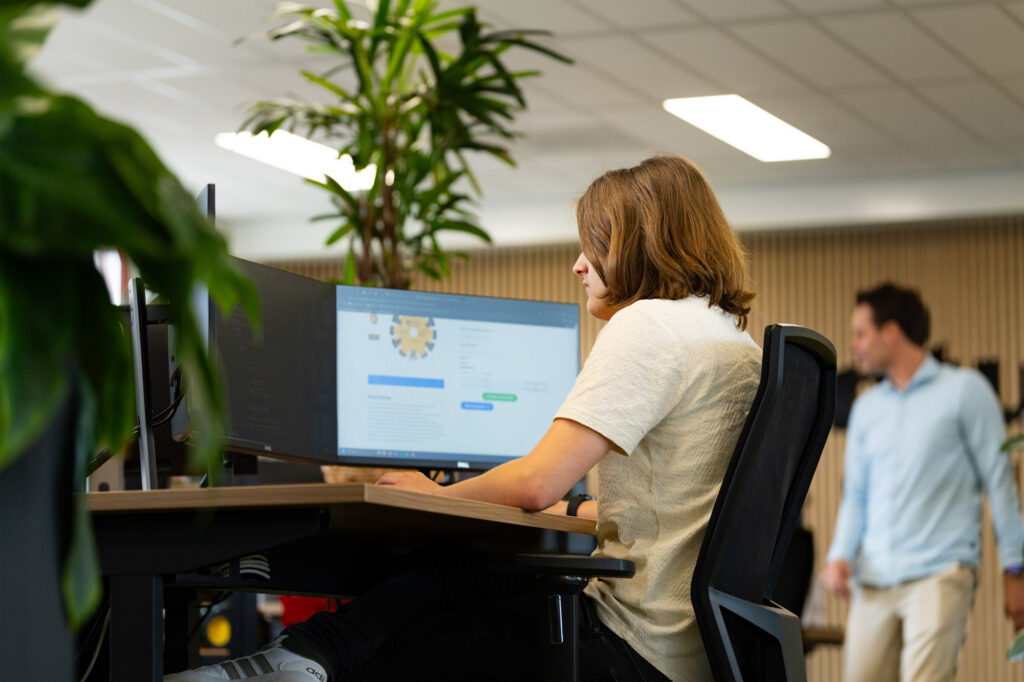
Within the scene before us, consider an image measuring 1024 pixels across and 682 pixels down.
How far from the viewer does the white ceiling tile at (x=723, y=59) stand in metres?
5.38

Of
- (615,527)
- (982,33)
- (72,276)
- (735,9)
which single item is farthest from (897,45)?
(72,276)

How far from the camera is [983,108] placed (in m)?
6.29

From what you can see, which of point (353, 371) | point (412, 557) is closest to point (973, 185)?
point (353, 371)

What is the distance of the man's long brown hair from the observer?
1961mm

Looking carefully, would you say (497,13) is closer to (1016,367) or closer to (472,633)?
(472,633)

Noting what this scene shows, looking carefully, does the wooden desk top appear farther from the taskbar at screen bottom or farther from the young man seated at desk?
the taskbar at screen bottom

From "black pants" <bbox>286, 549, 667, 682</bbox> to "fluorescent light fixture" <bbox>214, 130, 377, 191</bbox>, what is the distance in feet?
17.3

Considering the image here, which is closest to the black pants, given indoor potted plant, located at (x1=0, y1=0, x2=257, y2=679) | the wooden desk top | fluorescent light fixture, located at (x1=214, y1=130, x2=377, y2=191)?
the wooden desk top

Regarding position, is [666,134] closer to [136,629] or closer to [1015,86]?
[1015,86]

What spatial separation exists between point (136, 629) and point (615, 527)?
2.25 feet

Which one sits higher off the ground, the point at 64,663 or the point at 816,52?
the point at 816,52

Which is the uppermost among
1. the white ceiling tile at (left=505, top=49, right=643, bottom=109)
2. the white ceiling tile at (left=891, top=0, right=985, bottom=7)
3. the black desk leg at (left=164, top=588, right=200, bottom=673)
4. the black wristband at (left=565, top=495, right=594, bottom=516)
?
the white ceiling tile at (left=891, top=0, right=985, bottom=7)

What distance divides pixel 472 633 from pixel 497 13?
3760 millimetres

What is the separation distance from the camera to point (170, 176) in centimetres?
72
